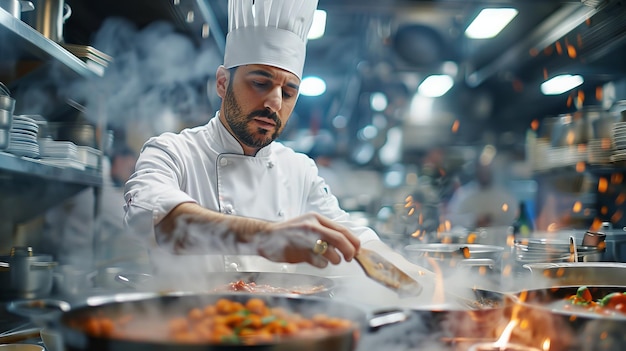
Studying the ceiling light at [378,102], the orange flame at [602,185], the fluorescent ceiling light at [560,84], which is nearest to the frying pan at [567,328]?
the orange flame at [602,185]

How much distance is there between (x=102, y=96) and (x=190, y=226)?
8.10 ft

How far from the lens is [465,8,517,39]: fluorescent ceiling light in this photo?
4.85 m

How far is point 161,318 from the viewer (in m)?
1.05

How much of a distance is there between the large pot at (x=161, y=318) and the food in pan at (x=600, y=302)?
20.2 inches

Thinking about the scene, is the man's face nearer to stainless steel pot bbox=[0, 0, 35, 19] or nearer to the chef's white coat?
the chef's white coat

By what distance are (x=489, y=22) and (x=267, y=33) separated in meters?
3.46

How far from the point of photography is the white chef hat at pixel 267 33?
239cm

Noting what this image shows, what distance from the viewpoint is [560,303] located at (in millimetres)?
1314

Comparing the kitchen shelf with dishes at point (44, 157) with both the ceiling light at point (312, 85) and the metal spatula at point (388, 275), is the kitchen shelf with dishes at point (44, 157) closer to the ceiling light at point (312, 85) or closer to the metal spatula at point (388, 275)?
the metal spatula at point (388, 275)

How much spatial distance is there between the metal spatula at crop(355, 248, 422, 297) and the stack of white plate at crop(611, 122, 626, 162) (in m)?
2.83

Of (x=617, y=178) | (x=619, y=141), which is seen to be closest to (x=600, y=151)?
(x=617, y=178)

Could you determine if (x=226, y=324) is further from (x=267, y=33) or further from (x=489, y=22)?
(x=489, y=22)

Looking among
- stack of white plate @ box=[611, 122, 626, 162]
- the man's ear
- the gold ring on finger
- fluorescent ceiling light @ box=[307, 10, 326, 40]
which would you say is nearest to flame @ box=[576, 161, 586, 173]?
stack of white plate @ box=[611, 122, 626, 162]

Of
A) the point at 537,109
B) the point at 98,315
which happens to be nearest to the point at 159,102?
the point at 98,315
